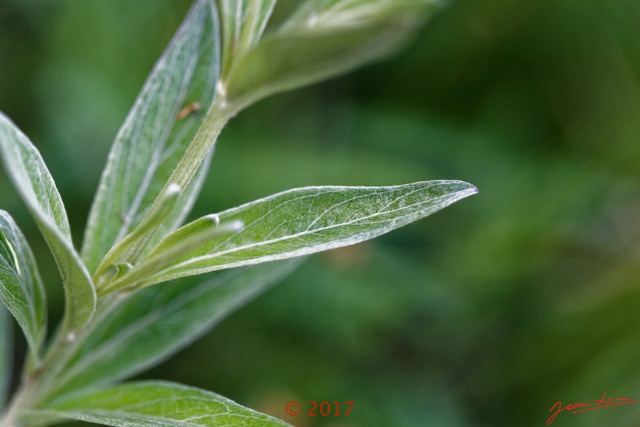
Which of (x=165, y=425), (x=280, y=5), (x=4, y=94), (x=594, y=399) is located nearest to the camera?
(x=165, y=425)

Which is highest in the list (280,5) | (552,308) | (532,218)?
(280,5)

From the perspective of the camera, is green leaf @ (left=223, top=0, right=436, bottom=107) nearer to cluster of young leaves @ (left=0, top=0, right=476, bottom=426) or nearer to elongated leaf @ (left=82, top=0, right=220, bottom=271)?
cluster of young leaves @ (left=0, top=0, right=476, bottom=426)

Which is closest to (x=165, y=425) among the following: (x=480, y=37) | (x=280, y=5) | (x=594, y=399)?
(x=594, y=399)

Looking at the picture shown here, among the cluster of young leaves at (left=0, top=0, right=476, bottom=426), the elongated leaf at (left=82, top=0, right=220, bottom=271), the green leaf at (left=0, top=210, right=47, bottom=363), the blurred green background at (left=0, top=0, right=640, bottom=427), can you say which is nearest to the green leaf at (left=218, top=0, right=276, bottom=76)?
the cluster of young leaves at (left=0, top=0, right=476, bottom=426)

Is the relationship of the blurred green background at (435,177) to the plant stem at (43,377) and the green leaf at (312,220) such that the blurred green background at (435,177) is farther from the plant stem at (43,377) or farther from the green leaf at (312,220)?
the green leaf at (312,220)

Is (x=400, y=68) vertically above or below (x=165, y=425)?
above

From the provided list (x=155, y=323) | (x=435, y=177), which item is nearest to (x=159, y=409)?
(x=155, y=323)

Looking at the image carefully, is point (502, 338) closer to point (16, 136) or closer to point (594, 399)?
point (594, 399)
